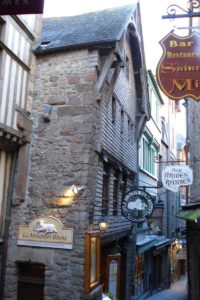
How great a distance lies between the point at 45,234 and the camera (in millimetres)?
8977

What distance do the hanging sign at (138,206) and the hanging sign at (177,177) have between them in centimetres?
74

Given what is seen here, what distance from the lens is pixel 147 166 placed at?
19.7 metres

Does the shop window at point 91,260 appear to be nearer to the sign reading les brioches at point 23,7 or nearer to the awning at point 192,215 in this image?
the awning at point 192,215

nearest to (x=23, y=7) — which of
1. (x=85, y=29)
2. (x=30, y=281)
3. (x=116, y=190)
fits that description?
(x=85, y=29)

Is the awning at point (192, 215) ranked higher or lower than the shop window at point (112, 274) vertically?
higher

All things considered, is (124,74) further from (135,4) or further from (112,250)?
(112,250)

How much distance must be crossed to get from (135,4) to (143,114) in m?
4.81

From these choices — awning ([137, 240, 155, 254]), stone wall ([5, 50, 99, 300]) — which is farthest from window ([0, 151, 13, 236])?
awning ([137, 240, 155, 254])

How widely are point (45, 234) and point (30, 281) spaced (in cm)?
135

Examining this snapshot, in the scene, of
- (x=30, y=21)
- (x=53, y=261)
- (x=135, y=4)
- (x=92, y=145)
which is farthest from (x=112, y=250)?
(x=135, y=4)

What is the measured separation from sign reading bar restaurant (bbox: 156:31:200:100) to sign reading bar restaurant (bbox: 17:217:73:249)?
422 cm

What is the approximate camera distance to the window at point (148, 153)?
18641 mm

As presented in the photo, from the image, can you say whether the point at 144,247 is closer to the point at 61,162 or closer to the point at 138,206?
the point at 138,206

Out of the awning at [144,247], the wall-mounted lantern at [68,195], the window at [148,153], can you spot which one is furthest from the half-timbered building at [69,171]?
the window at [148,153]
